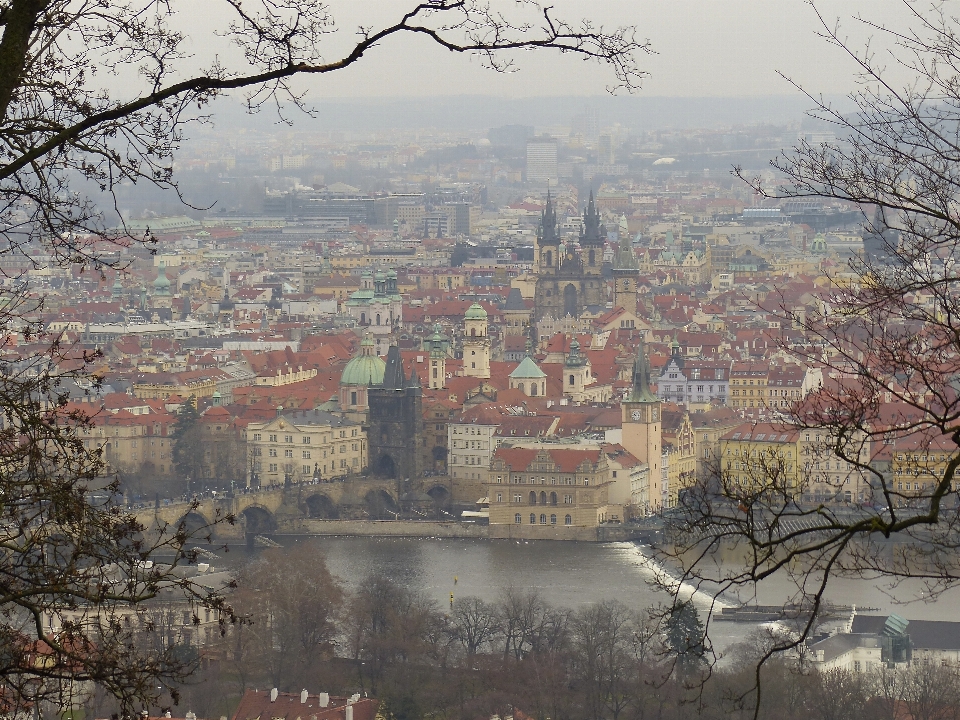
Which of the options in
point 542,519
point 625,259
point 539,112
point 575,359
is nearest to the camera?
point 542,519

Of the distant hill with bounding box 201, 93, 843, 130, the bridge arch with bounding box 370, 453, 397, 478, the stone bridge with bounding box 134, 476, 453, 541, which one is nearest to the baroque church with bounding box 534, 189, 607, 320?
the bridge arch with bounding box 370, 453, 397, 478

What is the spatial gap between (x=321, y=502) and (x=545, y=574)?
26.1 feet

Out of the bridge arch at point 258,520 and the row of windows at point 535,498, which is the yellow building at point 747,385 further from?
the bridge arch at point 258,520

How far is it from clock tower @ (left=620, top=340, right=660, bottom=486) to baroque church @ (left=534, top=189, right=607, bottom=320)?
86.0ft

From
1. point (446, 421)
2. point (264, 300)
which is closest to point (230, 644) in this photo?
point (446, 421)

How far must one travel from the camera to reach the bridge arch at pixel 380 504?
114ft

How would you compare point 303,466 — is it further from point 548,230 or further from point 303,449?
point 548,230

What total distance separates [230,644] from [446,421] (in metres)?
17.3


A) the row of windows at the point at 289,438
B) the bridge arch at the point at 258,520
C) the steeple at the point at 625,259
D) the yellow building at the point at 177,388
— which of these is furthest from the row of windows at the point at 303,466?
the steeple at the point at 625,259

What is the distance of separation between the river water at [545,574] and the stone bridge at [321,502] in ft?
3.52

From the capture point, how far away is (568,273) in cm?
6500

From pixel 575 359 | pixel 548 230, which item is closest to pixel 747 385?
pixel 575 359

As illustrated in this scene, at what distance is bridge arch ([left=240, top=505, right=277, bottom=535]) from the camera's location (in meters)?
33.7

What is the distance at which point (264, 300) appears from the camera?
6856 centimetres
